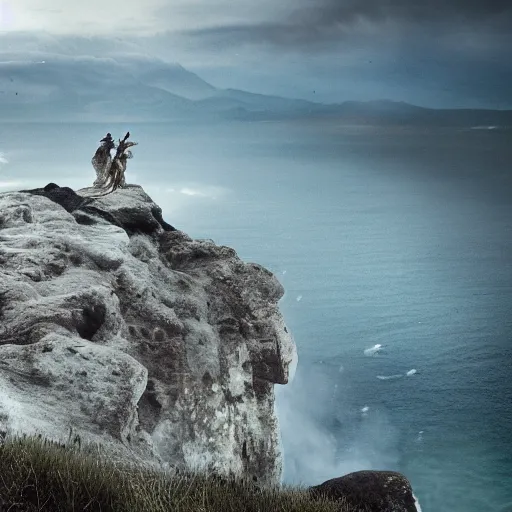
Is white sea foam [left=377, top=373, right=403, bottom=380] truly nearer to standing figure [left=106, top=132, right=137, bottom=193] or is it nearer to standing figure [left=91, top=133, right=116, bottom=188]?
standing figure [left=106, top=132, right=137, bottom=193]

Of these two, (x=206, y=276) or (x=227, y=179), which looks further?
(x=227, y=179)

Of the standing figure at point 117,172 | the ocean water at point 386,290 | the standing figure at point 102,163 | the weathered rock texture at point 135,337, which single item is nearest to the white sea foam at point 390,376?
the ocean water at point 386,290

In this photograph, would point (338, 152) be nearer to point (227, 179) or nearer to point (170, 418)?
point (227, 179)

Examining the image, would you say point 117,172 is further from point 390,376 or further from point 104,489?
point 390,376

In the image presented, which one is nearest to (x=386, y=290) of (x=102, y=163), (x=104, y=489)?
(x=102, y=163)

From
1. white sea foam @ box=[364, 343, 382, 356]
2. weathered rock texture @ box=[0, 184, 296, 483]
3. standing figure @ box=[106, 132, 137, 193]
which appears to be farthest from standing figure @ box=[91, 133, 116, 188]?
white sea foam @ box=[364, 343, 382, 356]

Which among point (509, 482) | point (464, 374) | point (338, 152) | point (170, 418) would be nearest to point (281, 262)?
point (464, 374)
